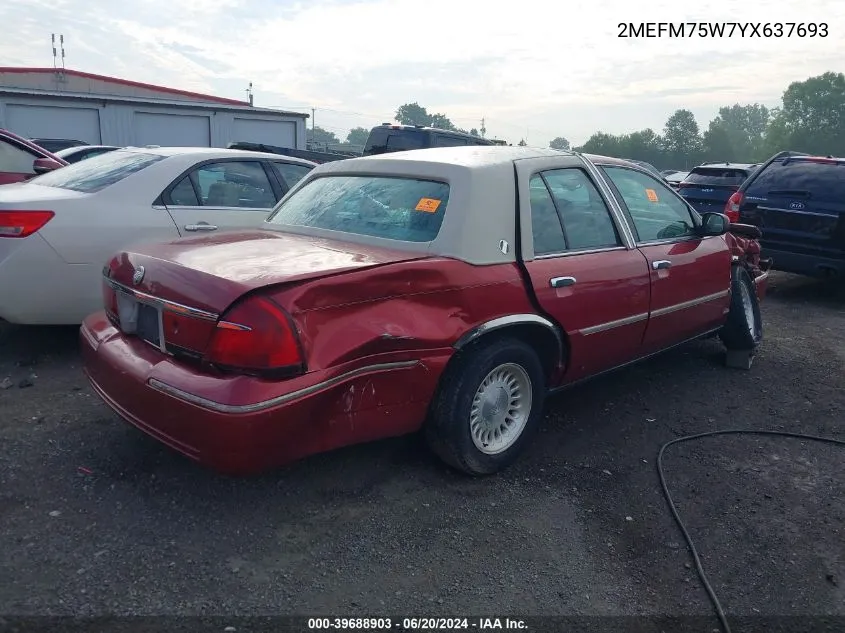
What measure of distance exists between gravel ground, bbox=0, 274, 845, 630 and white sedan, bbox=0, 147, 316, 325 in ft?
1.97

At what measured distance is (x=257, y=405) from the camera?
261 cm

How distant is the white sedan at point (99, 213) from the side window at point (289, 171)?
5.2 inches

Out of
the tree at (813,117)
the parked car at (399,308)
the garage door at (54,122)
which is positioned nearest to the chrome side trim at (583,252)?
the parked car at (399,308)

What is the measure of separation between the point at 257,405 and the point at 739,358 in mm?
4214

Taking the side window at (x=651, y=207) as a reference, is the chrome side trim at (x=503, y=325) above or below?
below

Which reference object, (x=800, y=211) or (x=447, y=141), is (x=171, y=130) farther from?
(x=800, y=211)

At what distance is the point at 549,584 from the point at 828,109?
88.4 meters

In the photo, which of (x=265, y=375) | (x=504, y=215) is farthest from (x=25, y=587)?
(x=504, y=215)

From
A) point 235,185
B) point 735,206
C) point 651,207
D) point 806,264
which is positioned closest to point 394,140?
point 735,206

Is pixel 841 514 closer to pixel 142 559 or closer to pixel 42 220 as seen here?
pixel 142 559

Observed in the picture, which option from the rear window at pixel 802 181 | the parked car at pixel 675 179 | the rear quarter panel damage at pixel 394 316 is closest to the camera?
the rear quarter panel damage at pixel 394 316

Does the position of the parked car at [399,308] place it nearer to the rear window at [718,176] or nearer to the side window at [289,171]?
the side window at [289,171]

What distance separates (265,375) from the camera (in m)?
2.67

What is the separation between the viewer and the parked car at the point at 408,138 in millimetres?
13023
